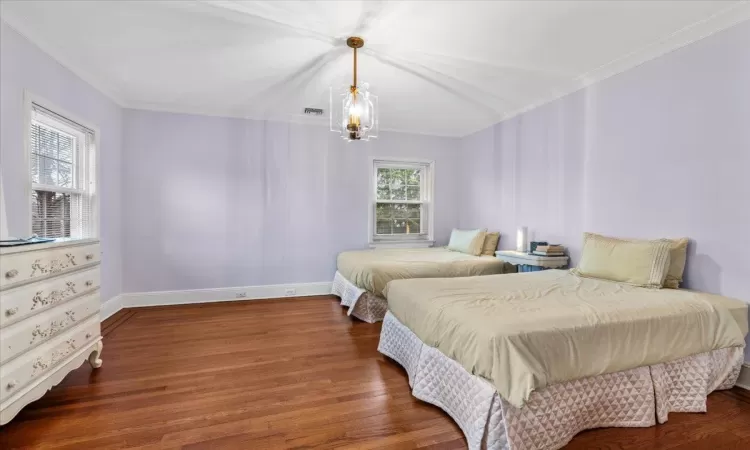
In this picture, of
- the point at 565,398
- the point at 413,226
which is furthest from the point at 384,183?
the point at 565,398

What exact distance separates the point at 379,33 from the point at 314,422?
2630mm

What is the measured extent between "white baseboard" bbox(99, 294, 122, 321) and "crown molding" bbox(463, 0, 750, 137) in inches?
212

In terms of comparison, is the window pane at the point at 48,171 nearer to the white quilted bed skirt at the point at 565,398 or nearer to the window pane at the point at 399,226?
the white quilted bed skirt at the point at 565,398

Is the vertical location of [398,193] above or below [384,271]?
above

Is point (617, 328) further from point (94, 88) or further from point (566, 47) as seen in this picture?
point (94, 88)

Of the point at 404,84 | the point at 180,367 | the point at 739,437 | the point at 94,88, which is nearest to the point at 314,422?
the point at 180,367

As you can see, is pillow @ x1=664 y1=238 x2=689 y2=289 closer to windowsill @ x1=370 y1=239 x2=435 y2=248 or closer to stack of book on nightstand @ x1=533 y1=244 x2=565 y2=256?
stack of book on nightstand @ x1=533 y1=244 x2=565 y2=256

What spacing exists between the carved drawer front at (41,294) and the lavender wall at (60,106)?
67 cm

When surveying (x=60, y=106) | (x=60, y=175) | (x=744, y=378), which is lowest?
(x=744, y=378)

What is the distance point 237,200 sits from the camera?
15.0ft

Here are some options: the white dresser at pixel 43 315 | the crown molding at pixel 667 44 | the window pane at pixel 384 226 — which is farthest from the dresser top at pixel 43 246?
the crown molding at pixel 667 44

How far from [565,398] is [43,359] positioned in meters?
2.83

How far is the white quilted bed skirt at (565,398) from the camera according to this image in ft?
5.29

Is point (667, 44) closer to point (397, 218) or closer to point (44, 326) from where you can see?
point (397, 218)
